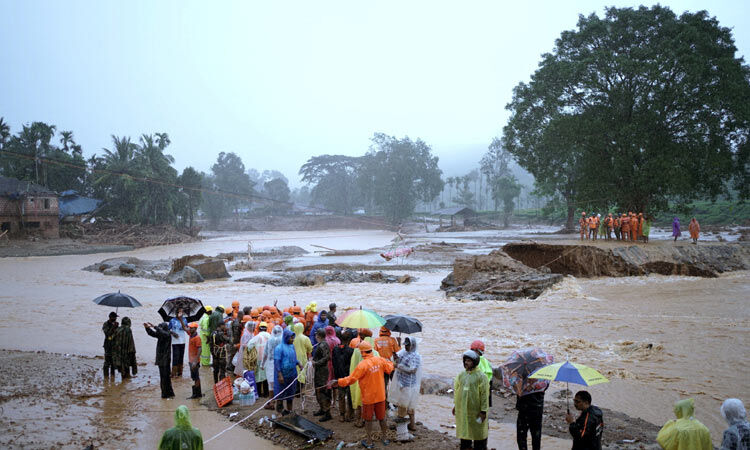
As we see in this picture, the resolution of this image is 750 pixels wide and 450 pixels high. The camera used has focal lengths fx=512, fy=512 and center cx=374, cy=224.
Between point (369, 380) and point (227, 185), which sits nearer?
point (369, 380)

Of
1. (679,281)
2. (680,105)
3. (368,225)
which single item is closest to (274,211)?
(368,225)

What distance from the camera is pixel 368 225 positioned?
83938 mm

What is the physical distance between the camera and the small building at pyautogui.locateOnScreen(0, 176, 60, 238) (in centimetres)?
4716

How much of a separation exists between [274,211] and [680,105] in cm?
6833

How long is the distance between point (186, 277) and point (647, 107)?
28211mm

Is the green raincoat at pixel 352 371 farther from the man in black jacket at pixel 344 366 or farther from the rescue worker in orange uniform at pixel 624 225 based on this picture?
the rescue worker in orange uniform at pixel 624 225

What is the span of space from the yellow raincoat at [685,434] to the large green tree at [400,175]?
74.5m

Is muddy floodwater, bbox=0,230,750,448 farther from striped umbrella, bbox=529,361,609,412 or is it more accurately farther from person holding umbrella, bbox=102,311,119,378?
striped umbrella, bbox=529,361,609,412

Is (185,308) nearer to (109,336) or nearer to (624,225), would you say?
(109,336)

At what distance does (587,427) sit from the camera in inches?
187

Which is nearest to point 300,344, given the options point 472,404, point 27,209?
point 472,404

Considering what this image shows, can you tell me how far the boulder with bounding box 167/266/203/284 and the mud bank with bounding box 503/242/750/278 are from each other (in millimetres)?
16432

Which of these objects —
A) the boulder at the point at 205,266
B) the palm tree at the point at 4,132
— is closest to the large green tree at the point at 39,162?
the palm tree at the point at 4,132

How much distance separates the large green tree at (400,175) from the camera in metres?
79.1
